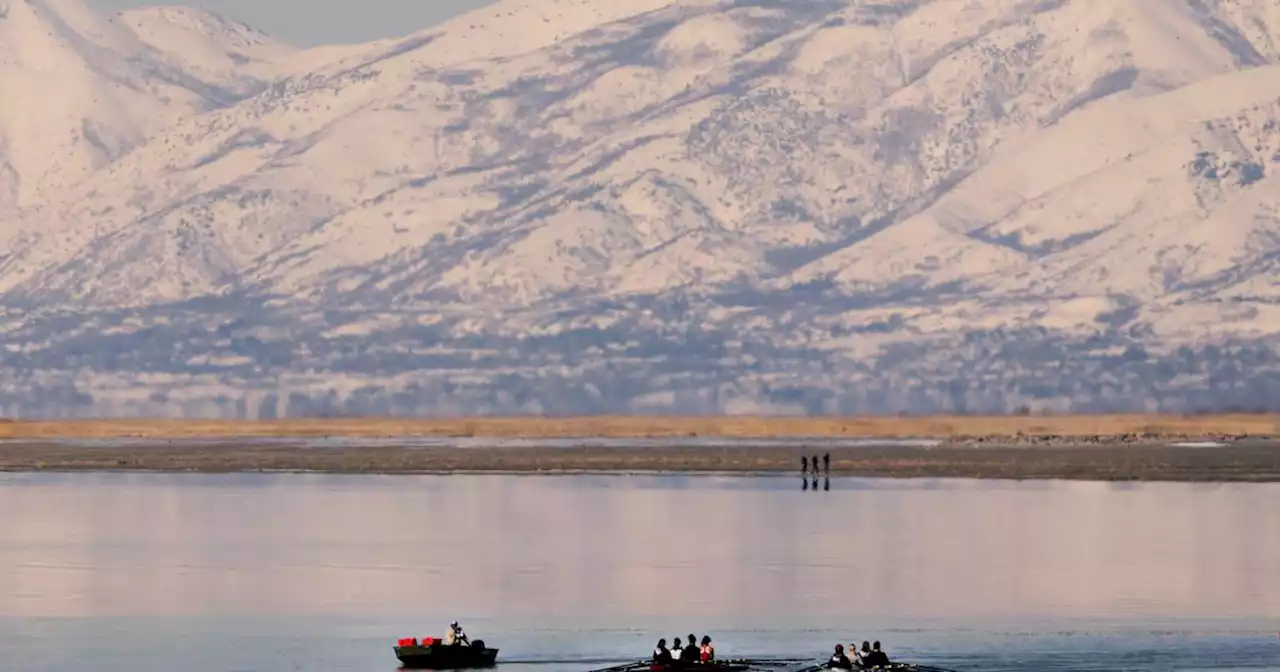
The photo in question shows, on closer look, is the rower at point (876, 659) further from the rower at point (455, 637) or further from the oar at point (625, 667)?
the rower at point (455, 637)

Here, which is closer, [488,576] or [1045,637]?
[1045,637]

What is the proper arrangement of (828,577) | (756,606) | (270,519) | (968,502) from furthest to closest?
(968,502)
(270,519)
(828,577)
(756,606)

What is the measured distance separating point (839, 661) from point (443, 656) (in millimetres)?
12334

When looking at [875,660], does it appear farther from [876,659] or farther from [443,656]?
[443,656]

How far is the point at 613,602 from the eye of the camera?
363 feet

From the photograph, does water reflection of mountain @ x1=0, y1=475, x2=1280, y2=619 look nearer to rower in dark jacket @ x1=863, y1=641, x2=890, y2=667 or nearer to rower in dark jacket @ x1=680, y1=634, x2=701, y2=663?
rower in dark jacket @ x1=680, y1=634, x2=701, y2=663

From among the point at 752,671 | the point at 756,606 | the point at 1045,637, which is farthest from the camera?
the point at 756,606

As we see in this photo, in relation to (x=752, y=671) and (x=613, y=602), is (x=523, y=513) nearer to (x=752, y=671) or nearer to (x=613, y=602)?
(x=613, y=602)

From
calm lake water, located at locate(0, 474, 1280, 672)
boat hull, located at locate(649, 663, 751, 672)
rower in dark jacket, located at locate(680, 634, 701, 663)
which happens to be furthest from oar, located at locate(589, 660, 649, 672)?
rower in dark jacket, located at locate(680, 634, 701, 663)

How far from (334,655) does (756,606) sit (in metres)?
20.6

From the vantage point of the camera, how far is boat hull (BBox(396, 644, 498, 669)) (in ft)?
297

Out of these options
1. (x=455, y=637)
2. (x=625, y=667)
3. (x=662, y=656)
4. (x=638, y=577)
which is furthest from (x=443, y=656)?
(x=638, y=577)

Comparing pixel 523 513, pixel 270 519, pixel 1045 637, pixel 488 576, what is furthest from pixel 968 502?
pixel 1045 637

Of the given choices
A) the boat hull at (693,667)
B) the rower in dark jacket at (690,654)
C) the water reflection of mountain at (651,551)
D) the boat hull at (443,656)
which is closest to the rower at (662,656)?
the boat hull at (693,667)
